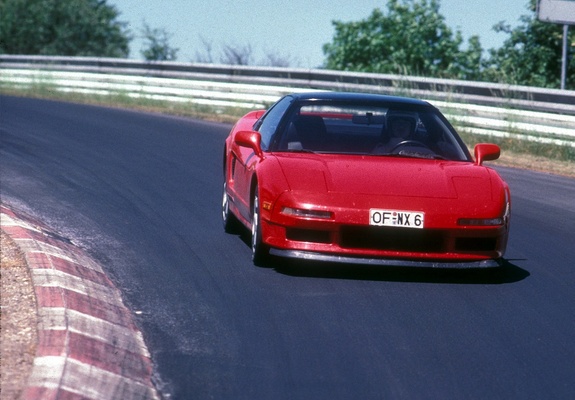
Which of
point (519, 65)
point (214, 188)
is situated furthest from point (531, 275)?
point (519, 65)

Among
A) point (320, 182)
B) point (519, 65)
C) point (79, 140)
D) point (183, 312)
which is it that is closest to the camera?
point (183, 312)

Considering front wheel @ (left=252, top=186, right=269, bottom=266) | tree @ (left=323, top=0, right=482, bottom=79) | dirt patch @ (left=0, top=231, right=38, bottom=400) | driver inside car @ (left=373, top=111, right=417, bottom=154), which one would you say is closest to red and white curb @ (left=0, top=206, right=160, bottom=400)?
dirt patch @ (left=0, top=231, right=38, bottom=400)

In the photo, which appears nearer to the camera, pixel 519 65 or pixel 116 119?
pixel 116 119

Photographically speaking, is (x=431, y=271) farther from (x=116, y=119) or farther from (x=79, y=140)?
(x=116, y=119)

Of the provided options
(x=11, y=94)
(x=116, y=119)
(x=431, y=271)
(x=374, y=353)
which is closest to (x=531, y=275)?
(x=431, y=271)

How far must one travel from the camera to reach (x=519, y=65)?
29.8 meters

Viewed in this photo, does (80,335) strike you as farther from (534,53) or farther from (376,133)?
(534,53)

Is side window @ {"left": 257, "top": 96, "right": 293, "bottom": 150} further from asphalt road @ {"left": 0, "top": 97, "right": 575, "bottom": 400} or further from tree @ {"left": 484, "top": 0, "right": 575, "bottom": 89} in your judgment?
tree @ {"left": 484, "top": 0, "right": 575, "bottom": 89}

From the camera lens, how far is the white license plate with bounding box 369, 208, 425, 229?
7.63m

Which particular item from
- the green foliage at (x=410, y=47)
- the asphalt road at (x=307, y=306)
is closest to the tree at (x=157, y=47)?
the green foliage at (x=410, y=47)

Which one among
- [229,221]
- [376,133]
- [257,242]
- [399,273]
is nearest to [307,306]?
[257,242]

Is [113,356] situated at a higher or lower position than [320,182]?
lower

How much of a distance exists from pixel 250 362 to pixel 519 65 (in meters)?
25.2

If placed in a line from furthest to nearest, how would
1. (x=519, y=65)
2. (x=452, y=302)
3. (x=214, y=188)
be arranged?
(x=519, y=65) < (x=214, y=188) < (x=452, y=302)
